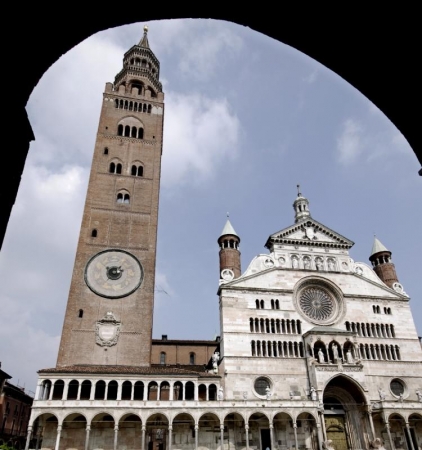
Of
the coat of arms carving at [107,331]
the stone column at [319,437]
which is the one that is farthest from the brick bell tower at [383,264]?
the coat of arms carving at [107,331]

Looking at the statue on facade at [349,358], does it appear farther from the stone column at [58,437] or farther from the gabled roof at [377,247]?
the stone column at [58,437]

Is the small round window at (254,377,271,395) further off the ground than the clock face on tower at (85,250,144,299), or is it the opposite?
the clock face on tower at (85,250,144,299)

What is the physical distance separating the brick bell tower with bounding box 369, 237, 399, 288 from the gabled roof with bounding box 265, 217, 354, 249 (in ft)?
17.0

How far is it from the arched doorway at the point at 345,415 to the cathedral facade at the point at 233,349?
0.10 metres

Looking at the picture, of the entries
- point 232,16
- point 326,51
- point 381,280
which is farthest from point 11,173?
point 381,280

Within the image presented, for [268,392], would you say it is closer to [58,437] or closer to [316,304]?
[316,304]

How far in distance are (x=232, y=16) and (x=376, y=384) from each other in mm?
36983

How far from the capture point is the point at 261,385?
32.4m

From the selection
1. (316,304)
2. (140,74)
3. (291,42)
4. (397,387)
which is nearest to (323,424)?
(397,387)

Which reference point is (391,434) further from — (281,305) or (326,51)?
(326,51)

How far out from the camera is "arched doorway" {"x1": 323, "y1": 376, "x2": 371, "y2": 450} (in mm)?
31953

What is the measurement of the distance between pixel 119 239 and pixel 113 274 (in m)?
3.59

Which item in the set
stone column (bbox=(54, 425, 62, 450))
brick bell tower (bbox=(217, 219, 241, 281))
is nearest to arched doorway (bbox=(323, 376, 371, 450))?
brick bell tower (bbox=(217, 219, 241, 281))

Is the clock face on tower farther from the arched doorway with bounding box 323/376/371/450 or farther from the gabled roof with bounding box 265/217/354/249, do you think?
the arched doorway with bounding box 323/376/371/450
